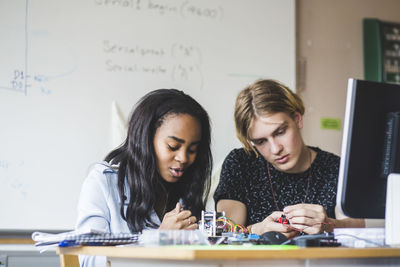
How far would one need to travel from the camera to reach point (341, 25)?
2.63 m

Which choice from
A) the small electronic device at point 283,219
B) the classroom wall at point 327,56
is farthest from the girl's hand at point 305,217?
the classroom wall at point 327,56

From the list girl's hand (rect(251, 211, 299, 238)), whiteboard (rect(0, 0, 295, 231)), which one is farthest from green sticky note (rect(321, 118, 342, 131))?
girl's hand (rect(251, 211, 299, 238))

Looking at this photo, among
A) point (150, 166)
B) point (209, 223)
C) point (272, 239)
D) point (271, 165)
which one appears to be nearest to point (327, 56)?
point (271, 165)

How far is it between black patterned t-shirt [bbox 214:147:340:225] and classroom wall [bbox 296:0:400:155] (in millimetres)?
646

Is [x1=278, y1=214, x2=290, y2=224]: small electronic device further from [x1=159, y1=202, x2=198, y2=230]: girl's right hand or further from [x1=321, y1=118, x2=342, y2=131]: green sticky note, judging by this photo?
[x1=321, y1=118, x2=342, y2=131]: green sticky note

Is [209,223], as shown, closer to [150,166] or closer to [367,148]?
[150,166]

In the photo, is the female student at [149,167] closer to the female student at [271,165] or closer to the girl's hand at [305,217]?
the female student at [271,165]

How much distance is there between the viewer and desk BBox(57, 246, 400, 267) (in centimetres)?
78

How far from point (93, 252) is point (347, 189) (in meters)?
0.54

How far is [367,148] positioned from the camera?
105 cm

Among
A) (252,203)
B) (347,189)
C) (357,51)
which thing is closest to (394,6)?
(357,51)

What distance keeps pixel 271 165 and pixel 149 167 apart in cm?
58

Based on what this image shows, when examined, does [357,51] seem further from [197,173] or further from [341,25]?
[197,173]

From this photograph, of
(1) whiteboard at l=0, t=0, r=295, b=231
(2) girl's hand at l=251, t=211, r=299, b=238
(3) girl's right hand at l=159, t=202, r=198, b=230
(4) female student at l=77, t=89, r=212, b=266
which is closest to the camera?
(3) girl's right hand at l=159, t=202, r=198, b=230
